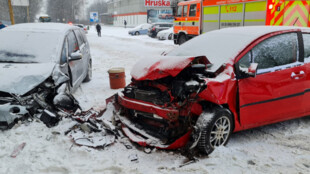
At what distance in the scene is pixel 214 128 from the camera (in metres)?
3.75

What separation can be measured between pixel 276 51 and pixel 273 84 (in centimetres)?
55

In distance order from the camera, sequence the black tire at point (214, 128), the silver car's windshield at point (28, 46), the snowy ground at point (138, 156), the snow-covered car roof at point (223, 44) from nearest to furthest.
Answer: the snowy ground at point (138, 156) < the black tire at point (214, 128) < the snow-covered car roof at point (223, 44) < the silver car's windshield at point (28, 46)

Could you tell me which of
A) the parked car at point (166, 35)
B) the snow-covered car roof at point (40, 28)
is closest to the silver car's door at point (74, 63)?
the snow-covered car roof at point (40, 28)

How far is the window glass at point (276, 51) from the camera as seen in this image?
4113 mm

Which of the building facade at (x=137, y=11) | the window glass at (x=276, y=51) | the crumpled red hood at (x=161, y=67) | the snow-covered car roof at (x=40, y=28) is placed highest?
the building facade at (x=137, y=11)

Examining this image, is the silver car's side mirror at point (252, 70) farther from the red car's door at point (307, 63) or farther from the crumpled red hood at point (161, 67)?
the red car's door at point (307, 63)

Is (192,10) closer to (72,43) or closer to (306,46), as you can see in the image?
(72,43)

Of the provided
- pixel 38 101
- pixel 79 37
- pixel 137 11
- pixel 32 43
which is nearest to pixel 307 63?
pixel 38 101

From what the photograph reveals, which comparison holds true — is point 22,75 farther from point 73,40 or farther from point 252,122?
point 252,122

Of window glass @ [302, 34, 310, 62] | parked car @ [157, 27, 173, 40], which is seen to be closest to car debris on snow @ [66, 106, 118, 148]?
window glass @ [302, 34, 310, 62]

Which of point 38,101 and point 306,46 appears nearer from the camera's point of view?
point 38,101

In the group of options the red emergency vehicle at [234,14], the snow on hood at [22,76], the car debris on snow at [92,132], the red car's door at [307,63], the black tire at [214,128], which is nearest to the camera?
the black tire at [214,128]

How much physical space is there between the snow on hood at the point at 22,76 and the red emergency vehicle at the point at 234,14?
336 inches

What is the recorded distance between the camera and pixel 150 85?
4.16 metres
